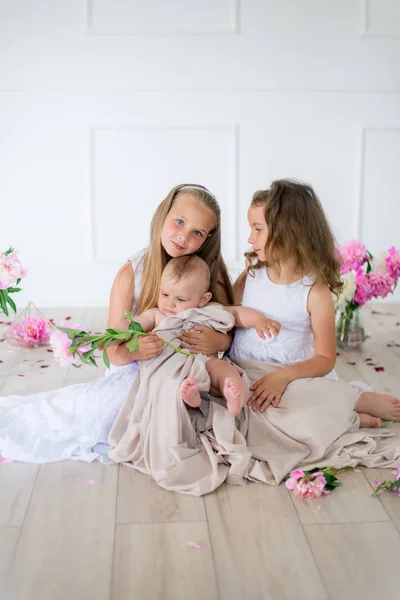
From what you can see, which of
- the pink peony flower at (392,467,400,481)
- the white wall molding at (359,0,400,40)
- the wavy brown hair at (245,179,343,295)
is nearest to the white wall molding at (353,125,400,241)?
the white wall molding at (359,0,400,40)

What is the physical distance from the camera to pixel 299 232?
2.41 m

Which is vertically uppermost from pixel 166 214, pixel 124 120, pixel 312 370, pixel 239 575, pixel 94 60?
pixel 94 60

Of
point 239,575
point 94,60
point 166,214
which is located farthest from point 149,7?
point 239,575

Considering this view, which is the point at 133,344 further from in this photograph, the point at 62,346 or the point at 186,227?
the point at 186,227

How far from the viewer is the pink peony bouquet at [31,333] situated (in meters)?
3.38

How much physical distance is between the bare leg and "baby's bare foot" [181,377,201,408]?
82 mm

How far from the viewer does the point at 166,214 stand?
8.11ft

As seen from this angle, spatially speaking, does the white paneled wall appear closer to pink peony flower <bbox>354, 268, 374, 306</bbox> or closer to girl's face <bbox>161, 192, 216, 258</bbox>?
pink peony flower <bbox>354, 268, 374, 306</bbox>

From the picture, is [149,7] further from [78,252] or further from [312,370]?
[312,370]

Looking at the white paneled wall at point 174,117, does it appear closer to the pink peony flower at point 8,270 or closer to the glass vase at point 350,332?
the glass vase at point 350,332

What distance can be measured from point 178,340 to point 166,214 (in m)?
0.41

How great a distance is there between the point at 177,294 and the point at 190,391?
36cm

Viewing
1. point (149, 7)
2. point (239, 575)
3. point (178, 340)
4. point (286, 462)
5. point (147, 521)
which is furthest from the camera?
point (149, 7)

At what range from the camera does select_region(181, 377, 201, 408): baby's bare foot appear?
211cm
